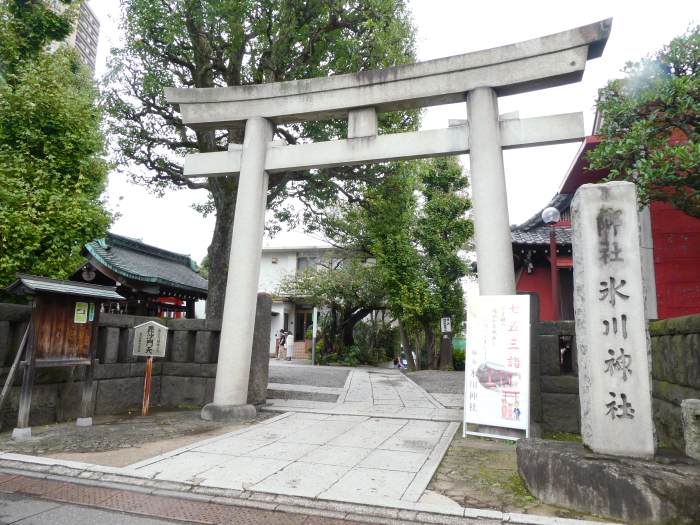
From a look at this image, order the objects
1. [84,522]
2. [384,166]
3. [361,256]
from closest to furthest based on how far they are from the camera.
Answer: [84,522]
[384,166]
[361,256]

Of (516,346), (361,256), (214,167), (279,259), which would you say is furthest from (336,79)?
(279,259)

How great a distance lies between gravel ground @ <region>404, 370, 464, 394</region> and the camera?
11.8 m

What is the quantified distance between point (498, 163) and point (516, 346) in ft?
9.05

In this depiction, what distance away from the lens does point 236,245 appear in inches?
307

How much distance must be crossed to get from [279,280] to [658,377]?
77.4ft

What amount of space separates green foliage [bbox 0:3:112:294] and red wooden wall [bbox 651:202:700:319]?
10.9 meters

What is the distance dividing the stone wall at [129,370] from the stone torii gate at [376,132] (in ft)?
3.03

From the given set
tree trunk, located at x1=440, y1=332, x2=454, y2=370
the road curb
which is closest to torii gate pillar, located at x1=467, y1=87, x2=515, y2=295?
the road curb

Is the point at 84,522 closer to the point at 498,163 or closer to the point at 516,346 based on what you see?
the point at 516,346

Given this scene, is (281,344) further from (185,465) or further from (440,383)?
(185,465)

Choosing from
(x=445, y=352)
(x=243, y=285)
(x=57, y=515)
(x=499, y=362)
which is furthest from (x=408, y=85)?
(x=445, y=352)

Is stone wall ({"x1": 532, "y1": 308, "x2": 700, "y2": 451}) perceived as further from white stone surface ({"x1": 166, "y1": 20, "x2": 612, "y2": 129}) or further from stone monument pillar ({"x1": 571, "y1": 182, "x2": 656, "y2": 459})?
white stone surface ({"x1": 166, "y1": 20, "x2": 612, "y2": 129})

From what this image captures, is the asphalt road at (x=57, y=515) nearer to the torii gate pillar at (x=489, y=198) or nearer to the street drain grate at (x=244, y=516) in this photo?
the street drain grate at (x=244, y=516)

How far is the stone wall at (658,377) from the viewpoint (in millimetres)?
4910
